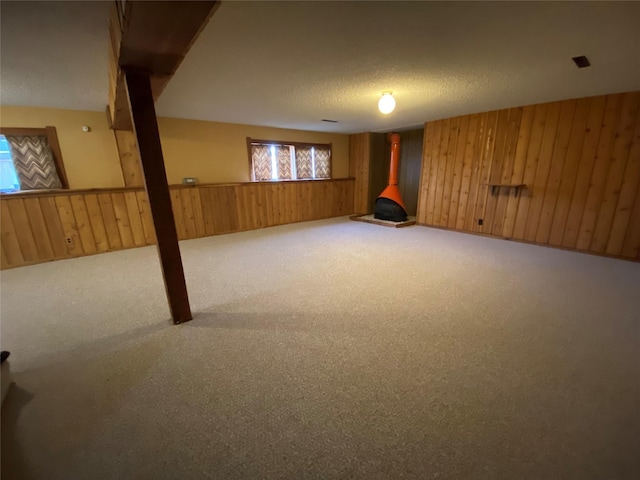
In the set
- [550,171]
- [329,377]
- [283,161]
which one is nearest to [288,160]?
[283,161]

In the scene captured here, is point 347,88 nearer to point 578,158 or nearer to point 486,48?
point 486,48

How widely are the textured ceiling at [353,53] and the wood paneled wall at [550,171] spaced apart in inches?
17.2

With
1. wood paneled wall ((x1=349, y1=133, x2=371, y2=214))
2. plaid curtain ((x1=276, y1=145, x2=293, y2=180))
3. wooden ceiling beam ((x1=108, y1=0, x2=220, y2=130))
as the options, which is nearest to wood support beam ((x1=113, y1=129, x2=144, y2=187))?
plaid curtain ((x1=276, y1=145, x2=293, y2=180))

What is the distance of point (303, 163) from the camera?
234 inches

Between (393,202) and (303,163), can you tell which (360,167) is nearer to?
(303,163)

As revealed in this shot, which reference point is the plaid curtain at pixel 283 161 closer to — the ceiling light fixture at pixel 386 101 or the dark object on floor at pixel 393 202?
the dark object on floor at pixel 393 202

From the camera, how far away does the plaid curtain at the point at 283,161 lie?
18.2 feet

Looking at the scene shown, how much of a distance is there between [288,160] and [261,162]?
0.64 meters

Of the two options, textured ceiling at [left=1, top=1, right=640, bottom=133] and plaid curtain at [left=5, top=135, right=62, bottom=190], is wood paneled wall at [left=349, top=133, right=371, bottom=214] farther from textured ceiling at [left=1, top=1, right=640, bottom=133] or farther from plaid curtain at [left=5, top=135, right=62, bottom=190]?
plaid curtain at [left=5, top=135, right=62, bottom=190]

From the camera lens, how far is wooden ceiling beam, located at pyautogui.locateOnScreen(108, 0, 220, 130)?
40.8 inches

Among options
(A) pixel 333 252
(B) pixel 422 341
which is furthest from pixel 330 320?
(A) pixel 333 252

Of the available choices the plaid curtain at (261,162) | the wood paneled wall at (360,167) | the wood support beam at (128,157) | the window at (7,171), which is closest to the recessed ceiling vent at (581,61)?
the wood paneled wall at (360,167)

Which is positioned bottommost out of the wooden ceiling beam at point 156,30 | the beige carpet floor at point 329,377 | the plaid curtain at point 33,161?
the beige carpet floor at point 329,377

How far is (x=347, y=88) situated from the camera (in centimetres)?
283
